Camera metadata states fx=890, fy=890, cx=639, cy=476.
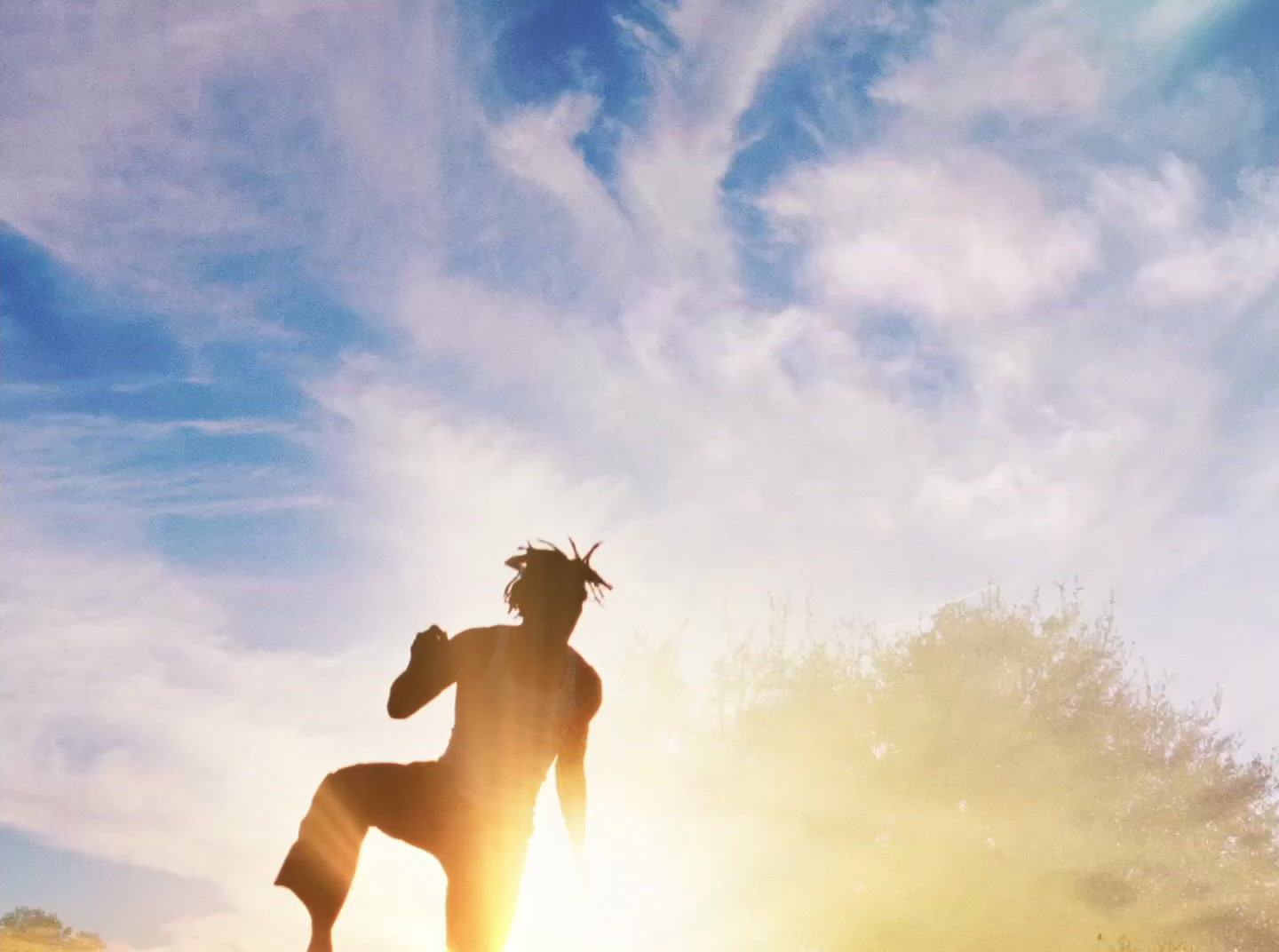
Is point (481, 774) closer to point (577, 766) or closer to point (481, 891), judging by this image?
point (481, 891)

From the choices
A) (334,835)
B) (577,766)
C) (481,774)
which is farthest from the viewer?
(577,766)

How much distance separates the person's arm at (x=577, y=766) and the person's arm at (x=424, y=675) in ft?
2.03

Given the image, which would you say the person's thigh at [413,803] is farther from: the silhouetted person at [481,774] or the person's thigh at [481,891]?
the person's thigh at [481,891]

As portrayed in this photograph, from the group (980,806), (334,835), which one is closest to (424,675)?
(334,835)

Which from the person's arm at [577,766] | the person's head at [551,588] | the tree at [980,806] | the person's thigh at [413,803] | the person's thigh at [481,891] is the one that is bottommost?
the person's thigh at [481,891]

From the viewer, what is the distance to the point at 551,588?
13.1 feet

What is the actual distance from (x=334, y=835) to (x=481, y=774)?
0.59m

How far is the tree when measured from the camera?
25.1m

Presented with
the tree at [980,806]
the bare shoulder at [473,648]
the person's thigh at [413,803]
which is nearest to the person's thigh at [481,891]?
the person's thigh at [413,803]

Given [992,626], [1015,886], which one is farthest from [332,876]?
[992,626]

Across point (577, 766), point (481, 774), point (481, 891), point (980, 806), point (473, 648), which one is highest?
point (980, 806)

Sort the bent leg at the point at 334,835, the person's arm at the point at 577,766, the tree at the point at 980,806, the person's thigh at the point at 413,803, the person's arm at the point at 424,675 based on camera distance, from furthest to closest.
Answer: the tree at the point at 980,806 → the person's arm at the point at 577,766 → the person's arm at the point at 424,675 → the person's thigh at the point at 413,803 → the bent leg at the point at 334,835

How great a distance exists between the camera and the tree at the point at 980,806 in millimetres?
25062

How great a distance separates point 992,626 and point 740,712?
28.8 feet
